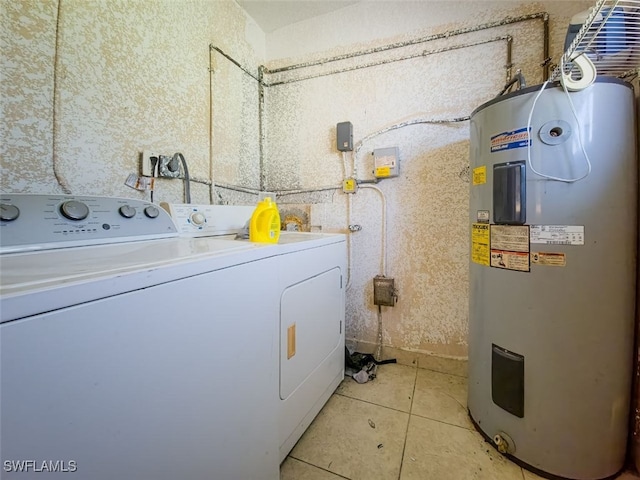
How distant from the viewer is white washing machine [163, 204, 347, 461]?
1001 mm

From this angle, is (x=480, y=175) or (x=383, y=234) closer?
(x=480, y=175)

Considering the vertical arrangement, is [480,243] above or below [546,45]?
below

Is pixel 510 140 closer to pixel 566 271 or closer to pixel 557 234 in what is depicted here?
pixel 557 234

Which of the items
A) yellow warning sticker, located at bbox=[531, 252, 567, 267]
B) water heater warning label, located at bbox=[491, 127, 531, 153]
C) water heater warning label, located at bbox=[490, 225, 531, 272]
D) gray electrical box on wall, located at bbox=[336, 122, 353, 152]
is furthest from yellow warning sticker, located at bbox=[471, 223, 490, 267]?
gray electrical box on wall, located at bbox=[336, 122, 353, 152]

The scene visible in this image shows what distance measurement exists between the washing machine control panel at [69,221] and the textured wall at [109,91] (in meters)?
0.28

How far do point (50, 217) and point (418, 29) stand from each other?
2107 millimetres

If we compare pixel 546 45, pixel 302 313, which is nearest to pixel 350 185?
pixel 302 313

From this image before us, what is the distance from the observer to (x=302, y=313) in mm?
1111

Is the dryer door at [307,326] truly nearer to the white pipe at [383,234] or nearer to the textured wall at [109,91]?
the white pipe at [383,234]

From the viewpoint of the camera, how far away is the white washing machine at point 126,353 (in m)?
0.37

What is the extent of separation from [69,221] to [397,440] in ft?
4.94

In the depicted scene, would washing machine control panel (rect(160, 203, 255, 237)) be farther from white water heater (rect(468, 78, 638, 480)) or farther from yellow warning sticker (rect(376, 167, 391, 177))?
white water heater (rect(468, 78, 638, 480))

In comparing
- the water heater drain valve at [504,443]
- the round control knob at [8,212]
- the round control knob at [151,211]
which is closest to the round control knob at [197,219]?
the round control knob at [151,211]

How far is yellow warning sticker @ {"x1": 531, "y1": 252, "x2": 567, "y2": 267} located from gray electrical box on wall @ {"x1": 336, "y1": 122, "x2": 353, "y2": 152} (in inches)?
48.9
